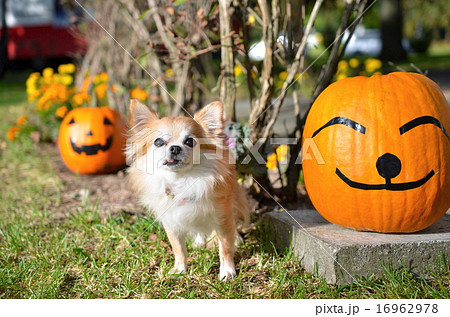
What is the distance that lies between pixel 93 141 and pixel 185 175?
247cm

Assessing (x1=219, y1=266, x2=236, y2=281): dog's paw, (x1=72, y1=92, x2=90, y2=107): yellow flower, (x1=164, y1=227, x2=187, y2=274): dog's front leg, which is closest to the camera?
(x1=219, y1=266, x2=236, y2=281): dog's paw

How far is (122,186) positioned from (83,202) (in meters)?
0.73

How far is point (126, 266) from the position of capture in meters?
2.67

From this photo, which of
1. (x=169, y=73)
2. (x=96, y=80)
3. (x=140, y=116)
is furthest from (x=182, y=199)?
(x=96, y=80)

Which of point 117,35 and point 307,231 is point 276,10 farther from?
point 117,35

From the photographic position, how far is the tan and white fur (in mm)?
2465

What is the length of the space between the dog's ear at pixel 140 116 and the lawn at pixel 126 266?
0.72 meters

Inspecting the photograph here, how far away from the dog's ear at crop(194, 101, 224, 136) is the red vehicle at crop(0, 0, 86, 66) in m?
14.2

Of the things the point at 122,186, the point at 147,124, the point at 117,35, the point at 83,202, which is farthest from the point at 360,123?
the point at 117,35

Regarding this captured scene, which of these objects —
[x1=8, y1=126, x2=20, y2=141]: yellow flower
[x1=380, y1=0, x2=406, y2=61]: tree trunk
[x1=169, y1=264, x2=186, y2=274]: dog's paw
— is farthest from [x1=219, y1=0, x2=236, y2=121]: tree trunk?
[x1=380, y1=0, x2=406, y2=61]: tree trunk

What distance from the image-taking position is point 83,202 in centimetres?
374

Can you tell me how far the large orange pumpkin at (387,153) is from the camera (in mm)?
2357

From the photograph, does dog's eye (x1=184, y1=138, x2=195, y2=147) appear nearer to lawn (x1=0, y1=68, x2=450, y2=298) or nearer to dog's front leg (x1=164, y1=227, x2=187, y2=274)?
dog's front leg (x1=164, y1=227, x2=187, y2=274)

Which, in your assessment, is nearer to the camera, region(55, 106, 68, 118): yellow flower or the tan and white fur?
the tan and white fur
